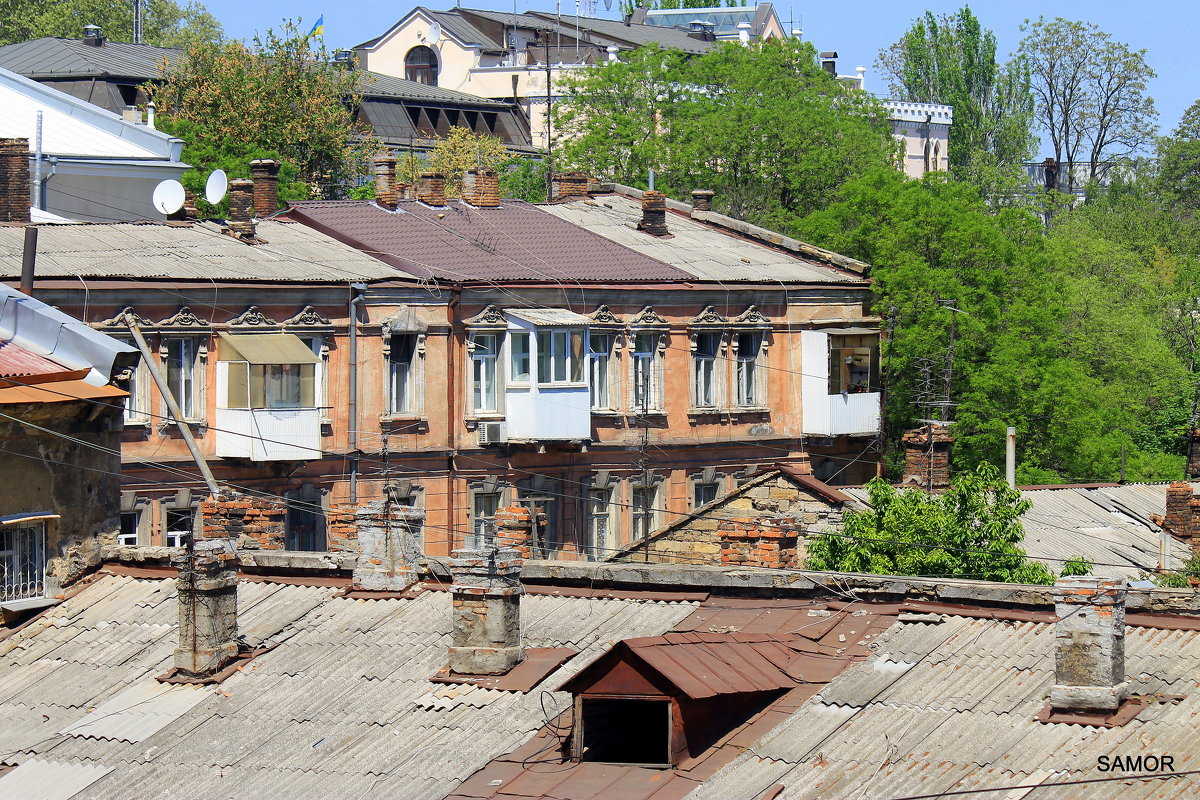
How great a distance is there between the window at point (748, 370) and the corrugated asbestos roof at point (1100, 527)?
9496mm

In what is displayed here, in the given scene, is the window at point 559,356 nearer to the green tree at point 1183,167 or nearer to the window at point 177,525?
the window at point 177,525

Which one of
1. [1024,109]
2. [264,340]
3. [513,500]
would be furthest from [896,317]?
Result: [1024,109]

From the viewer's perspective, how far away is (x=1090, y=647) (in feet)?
54.1

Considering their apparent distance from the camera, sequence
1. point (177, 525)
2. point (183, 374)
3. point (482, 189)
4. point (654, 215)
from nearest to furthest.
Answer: point (177, 525) → point (183, 374) → point (482, 189) → point (654, 215)

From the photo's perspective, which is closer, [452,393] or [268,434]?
[268,434]

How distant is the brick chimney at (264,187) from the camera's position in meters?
48.3

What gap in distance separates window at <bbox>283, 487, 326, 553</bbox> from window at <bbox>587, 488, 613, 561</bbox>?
6.47 m

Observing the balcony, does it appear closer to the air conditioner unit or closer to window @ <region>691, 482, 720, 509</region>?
the air conditioner unit

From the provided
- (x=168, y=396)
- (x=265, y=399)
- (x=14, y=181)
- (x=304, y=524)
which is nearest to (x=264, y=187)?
(x=14, y=181)

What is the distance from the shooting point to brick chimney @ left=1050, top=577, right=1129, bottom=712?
1638cm

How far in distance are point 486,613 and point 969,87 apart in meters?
95.8

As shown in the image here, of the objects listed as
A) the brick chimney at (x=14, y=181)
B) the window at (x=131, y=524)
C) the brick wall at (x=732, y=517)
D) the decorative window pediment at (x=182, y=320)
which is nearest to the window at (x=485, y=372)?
the decorative window pediment at (x=182, y=320)

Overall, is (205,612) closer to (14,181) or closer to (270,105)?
(14,181)

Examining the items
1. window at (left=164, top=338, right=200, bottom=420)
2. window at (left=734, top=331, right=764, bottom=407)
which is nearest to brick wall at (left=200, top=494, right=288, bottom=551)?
window at (left=164, top=338, right=200, bottom=420)
